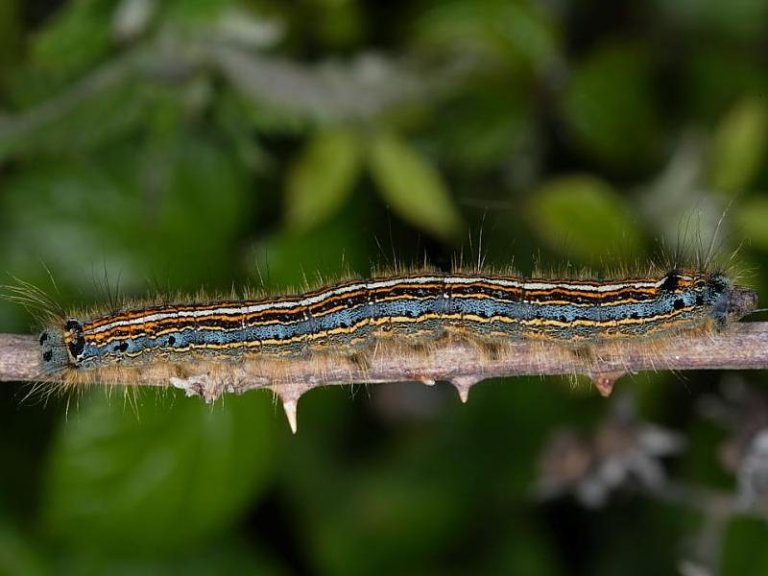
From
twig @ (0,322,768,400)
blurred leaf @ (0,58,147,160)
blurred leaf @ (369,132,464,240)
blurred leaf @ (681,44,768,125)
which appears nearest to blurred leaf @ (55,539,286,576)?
twig @ (0,322,768,400)

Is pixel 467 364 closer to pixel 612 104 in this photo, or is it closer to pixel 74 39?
pixel 612 104

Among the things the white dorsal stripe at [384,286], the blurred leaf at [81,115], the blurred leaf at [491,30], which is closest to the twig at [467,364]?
the white dorsal stripe at [384,286]

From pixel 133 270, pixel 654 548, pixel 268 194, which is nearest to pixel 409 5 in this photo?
pixel 268 194

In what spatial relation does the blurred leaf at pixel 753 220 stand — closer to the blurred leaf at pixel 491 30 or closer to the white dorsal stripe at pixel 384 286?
the white dorsal stripe at pixel 384 286

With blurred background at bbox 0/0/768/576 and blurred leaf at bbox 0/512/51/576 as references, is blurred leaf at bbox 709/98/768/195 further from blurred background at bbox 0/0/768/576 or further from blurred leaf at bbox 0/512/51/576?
blurred leaf at bbox 0/512/51/576

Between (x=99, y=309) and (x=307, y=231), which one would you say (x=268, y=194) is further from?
(x=99, y=309)

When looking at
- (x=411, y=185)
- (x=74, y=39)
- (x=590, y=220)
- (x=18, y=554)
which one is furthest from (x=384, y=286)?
(x=18, y=554)

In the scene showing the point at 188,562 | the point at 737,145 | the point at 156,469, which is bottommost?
the point at 188,562
